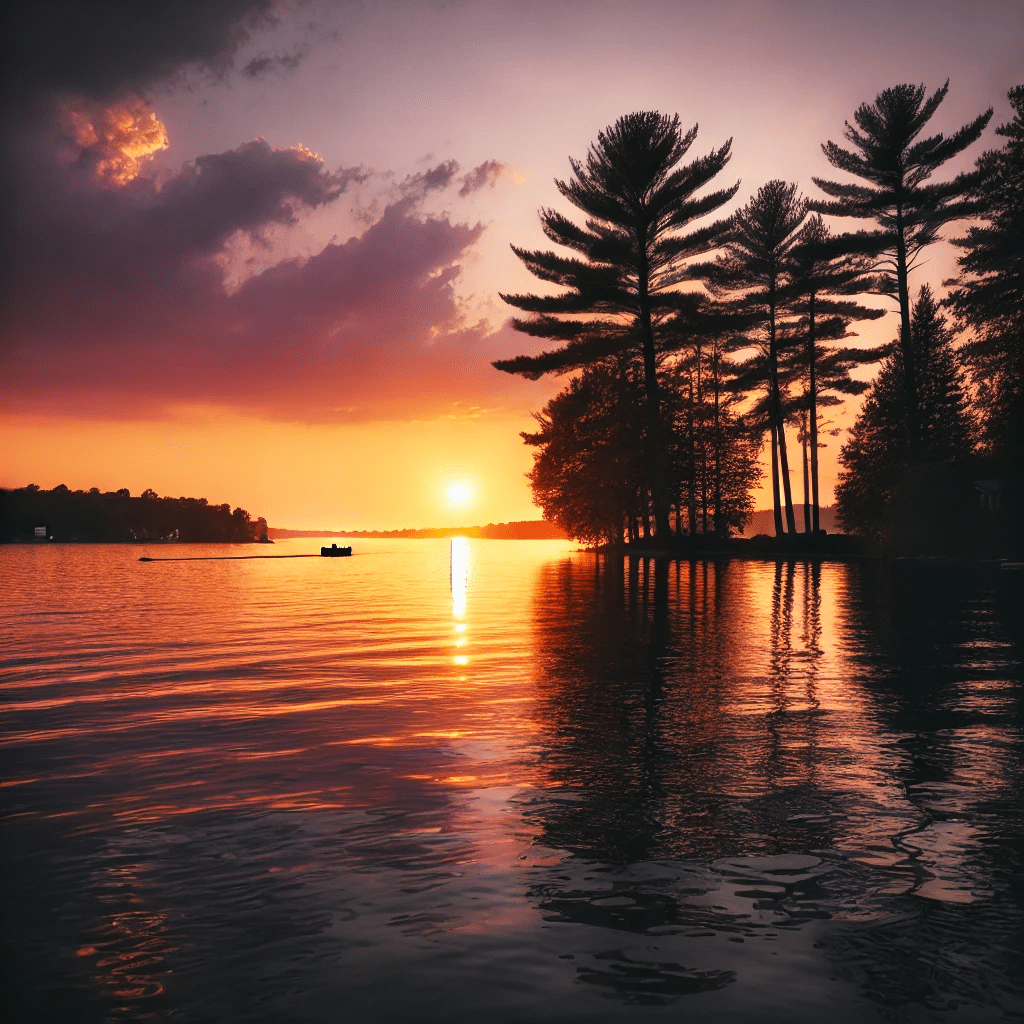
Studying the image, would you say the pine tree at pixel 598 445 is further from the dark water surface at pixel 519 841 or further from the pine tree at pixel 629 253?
the dark water surface at pixel 519 841

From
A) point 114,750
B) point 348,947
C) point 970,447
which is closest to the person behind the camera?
point 348,947

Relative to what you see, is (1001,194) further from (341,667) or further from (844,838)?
(844,838)

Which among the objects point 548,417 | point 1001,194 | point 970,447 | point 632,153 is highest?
point 632,153

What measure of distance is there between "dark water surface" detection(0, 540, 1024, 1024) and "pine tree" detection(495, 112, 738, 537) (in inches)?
1588

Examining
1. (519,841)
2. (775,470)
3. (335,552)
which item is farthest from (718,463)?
(519,841)

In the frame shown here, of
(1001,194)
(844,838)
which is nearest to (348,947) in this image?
(844,838)

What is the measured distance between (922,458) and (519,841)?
1702 inches

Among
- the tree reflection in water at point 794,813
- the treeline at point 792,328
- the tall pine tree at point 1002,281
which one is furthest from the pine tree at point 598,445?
the tree reflection in water at point 794,813

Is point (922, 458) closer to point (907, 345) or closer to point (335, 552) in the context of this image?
point (907, 345)

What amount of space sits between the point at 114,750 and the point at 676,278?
157 feet

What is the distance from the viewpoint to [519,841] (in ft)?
17.3

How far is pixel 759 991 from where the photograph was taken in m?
3.52

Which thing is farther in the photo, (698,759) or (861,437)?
(861,437)

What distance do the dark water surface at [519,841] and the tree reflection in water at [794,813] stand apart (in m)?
0.03
